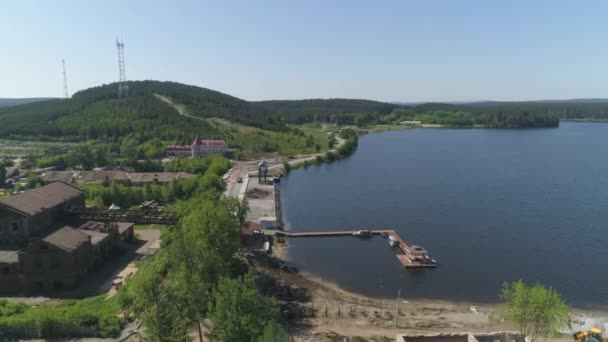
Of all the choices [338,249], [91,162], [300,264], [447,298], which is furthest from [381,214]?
[91,162]

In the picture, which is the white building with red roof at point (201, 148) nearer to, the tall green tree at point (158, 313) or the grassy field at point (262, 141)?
the grassy field at point (262, 141)

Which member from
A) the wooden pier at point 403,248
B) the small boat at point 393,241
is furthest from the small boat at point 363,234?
the small boat at point 393,241

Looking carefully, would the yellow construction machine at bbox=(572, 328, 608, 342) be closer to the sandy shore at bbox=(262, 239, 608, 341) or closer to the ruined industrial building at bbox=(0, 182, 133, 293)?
the sandy shore at bbox=(262, 239, 608, 341)

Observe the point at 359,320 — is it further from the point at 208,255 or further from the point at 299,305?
the point at 208,255

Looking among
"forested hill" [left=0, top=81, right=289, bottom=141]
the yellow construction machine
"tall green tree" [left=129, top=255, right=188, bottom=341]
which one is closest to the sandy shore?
A: the yellow construction machine

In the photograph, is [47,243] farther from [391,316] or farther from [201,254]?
[391,316]

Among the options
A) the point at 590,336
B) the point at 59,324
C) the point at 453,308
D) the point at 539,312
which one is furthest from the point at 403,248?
the point at 59,324
